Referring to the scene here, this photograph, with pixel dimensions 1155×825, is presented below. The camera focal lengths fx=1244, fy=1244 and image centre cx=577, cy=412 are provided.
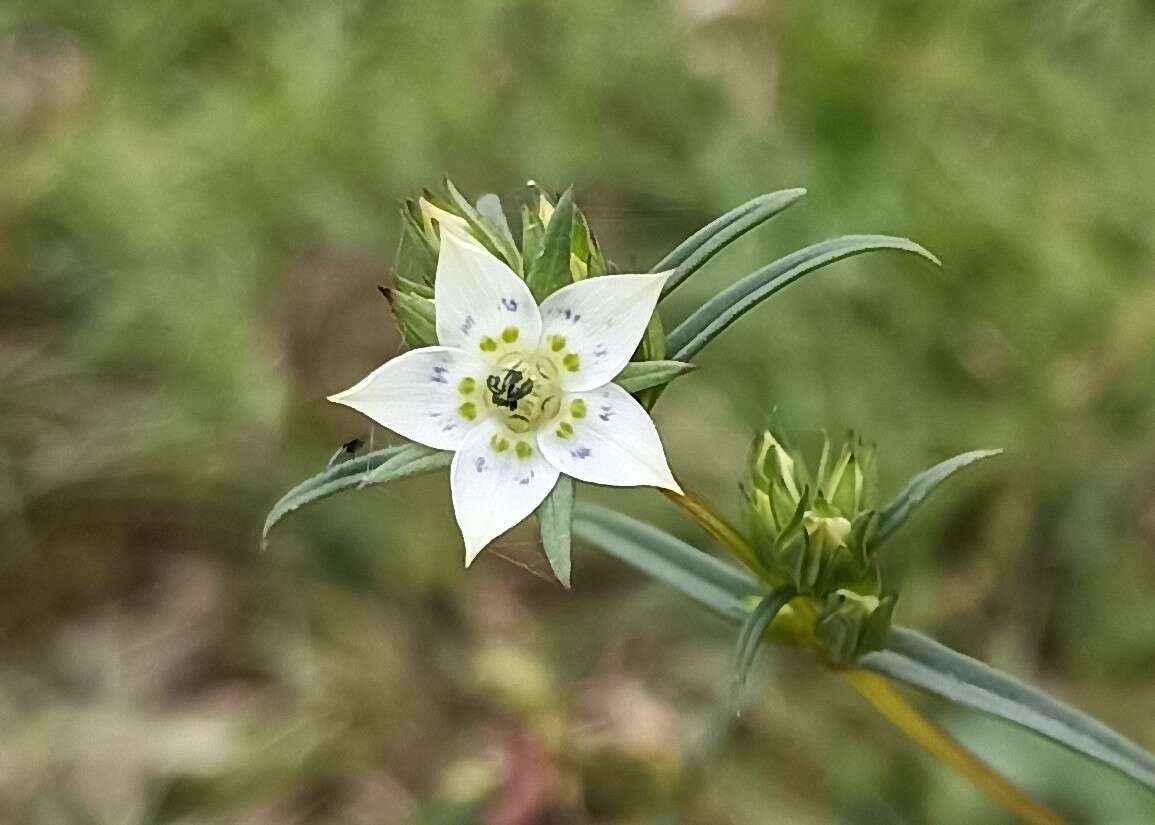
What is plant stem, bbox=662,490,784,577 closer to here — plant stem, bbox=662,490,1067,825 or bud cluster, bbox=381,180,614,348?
plant stem, bbox=662,490,1067,825

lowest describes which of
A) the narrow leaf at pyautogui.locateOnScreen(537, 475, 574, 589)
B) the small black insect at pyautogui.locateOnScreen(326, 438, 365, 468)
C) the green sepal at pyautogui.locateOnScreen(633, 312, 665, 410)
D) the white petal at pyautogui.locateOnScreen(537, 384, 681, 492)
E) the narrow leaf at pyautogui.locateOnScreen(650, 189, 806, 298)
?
the small black insect at pyautogui.locateOnScreen(326, 438, 365, 468)

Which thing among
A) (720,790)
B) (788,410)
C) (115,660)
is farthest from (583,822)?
(115,660)

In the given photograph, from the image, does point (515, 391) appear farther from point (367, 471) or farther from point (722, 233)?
point (722, 233)

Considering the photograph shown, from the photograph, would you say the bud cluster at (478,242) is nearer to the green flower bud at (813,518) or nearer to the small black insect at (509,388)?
the small black insect at (509,388)

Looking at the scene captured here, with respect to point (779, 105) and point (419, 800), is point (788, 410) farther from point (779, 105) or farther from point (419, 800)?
point (419, 800)

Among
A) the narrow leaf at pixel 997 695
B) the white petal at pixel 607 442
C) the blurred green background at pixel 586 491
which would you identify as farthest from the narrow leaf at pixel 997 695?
the blurred green background at pixel 586 491

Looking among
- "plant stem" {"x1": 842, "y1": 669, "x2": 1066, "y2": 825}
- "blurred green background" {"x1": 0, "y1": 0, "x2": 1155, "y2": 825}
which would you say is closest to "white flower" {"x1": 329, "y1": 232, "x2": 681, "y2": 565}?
"plant stem" {"x1": 842, "y1": 669, "x2": 1066, "y2": 825}

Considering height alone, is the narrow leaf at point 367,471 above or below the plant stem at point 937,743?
above
